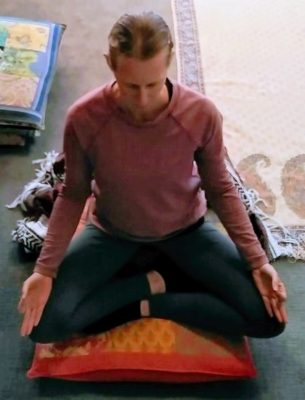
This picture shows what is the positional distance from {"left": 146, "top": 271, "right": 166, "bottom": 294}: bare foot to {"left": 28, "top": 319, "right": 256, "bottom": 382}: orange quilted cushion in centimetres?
8

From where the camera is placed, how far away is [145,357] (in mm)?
1370

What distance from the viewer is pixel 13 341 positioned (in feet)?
4.81

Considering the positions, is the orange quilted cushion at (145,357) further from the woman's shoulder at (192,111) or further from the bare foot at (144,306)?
the woman's shoulder at (192,111)

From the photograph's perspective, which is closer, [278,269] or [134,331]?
[134,331]

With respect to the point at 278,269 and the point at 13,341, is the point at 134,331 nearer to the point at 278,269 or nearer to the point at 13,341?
the point at 13,341

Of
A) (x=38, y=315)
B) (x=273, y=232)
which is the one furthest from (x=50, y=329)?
(x=273, y=232)

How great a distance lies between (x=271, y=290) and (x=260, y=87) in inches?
42.9

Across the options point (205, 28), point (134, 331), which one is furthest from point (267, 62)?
point (134, 331)

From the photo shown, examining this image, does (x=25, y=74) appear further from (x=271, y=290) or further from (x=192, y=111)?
(x=271, y=290)

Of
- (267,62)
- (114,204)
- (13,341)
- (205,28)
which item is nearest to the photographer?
(114,204)

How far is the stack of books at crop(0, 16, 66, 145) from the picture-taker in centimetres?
194

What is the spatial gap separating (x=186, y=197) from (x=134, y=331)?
33 centimetres

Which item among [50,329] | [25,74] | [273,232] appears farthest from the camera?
[25,74]

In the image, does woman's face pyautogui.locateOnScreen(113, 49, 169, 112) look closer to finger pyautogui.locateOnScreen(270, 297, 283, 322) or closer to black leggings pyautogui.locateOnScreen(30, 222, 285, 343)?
black leggings pyautogui.locateOnScreen(30, 222, 285, 343)
